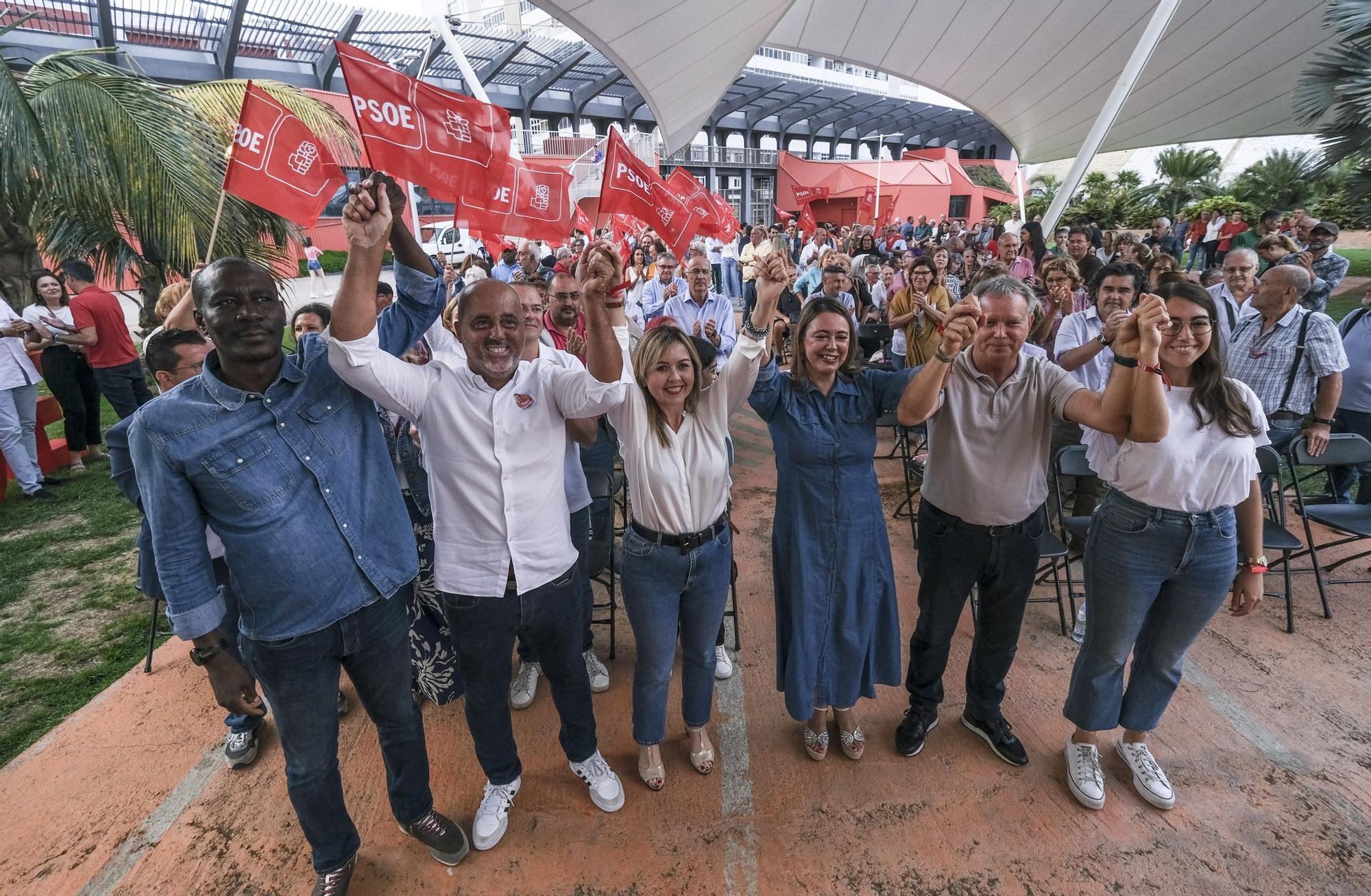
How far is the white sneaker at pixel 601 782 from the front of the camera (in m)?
2.76

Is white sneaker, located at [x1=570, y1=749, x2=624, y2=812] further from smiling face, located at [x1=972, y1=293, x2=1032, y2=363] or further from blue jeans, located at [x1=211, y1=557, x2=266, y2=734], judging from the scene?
smiling face, located at [x1=972, y1=293, x2=1032, y2=363]

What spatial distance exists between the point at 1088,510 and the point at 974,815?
9.05ft

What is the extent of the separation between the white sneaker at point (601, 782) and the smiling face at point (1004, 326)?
2357mm

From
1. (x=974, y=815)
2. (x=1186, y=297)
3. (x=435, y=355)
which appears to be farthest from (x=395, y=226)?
(x=974, y=815)

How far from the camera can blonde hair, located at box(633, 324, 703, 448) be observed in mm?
2420

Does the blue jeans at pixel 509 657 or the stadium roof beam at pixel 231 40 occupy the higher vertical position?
the stadium roof beam at pixel 231 40

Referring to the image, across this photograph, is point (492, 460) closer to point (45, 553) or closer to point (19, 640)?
point (19, 640)

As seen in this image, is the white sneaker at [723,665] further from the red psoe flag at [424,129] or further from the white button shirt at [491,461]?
the red psoe flag at [424,129]

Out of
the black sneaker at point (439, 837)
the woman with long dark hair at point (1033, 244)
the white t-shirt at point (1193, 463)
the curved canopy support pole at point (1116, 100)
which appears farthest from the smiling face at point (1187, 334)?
the curved canopy support pole at point (1116, 100)

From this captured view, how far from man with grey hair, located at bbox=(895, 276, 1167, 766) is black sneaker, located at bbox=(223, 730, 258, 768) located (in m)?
3.09

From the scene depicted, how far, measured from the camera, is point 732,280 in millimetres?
16891

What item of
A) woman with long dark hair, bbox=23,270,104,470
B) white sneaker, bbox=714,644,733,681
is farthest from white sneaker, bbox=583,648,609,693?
woman with long dark hair, bbox=23,270,104,470

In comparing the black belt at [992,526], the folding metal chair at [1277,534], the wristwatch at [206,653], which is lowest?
the folding metal chair at [1277,534]

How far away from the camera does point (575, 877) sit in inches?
97.6
